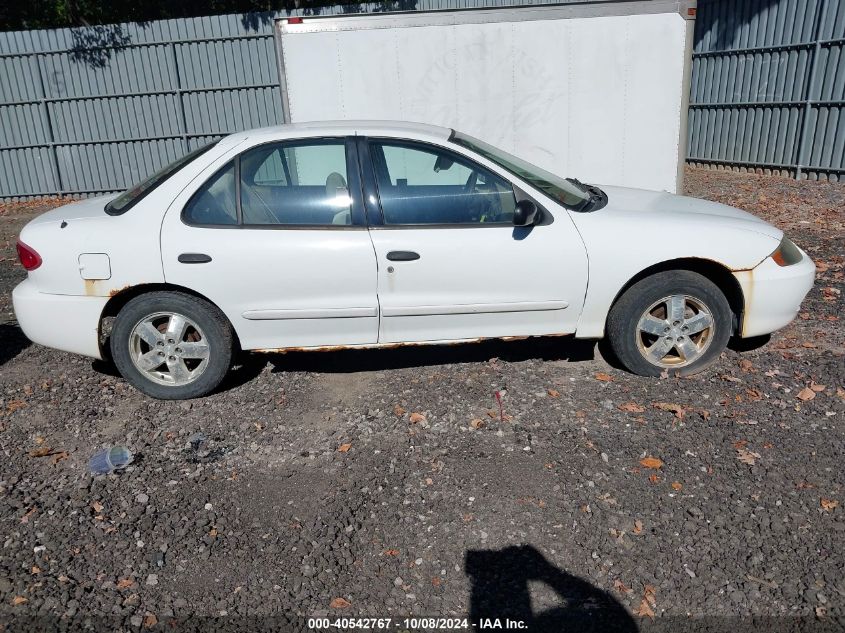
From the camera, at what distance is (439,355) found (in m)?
5.42

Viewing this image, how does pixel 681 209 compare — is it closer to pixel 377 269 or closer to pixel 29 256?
pixel 377 269

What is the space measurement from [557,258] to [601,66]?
151 inches

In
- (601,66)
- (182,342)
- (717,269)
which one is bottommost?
(182,342)

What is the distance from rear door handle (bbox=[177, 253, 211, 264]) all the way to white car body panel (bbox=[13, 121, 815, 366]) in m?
0.03

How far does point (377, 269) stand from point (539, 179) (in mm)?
1336

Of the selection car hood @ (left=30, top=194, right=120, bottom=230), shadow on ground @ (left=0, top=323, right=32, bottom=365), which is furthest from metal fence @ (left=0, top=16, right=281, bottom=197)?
car hood @ (left=30, top=194, right=120, bottom=230)

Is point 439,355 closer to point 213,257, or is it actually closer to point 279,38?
point 213,257

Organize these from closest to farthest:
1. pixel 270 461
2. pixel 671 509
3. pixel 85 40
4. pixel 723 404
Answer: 1. pixel 671 509
2. pixel 270 461
3. pixel 723 404
4. pixel 85 40

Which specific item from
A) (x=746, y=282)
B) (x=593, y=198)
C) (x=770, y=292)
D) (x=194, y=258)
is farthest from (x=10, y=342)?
(x=770, y=292)

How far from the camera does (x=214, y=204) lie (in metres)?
4.60

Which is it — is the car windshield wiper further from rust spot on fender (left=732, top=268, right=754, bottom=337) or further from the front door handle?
the front door handle

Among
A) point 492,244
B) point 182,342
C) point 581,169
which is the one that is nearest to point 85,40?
point 581,169

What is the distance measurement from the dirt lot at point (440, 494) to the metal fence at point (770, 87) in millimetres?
7688

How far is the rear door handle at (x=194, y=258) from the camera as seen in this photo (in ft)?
14.8
